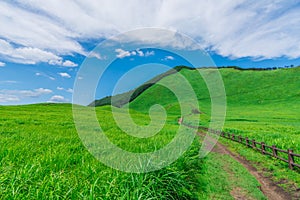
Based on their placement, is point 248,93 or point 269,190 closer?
point 269,190

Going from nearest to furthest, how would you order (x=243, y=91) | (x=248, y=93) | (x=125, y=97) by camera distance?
1. (x=125, y=97)
2. (x=248, y=93)
3. (x=243, y=91)

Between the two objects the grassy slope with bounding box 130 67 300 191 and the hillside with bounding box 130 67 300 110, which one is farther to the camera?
the hillside with bounding box 130 67 300 110

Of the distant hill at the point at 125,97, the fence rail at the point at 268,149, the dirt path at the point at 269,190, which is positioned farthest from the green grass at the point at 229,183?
the distant hill at the point at 125,97

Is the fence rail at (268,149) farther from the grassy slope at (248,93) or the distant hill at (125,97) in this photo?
the grassy slope at (248,93)

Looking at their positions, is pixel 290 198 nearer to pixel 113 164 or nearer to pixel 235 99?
pixel 113 164

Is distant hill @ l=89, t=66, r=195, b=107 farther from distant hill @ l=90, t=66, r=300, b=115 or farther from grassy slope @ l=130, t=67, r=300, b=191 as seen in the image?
grassy slope @ l=130, t=67, r=300, b=191

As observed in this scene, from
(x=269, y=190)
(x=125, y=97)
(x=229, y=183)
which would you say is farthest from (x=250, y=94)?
(x=229, y=183)

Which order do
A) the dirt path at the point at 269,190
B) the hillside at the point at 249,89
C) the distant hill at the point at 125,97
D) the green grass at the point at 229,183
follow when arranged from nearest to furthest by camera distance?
the green grass at the point at 229,183 → the dirt path at the point at 269,190 → the distant hill at the point at 125,97 → the hillside at the point at 249,89

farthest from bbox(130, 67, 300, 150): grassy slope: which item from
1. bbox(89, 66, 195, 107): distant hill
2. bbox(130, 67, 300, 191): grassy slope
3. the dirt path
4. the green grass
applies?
the dirt path

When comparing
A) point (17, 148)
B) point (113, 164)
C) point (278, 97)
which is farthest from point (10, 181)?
point (278, 97)

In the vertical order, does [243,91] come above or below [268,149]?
above

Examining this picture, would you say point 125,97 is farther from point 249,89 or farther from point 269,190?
point 269,190

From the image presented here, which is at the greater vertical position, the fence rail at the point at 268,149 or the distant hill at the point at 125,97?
the distant hill at the point at 125,97

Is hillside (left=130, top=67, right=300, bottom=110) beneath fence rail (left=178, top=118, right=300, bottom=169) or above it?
above
